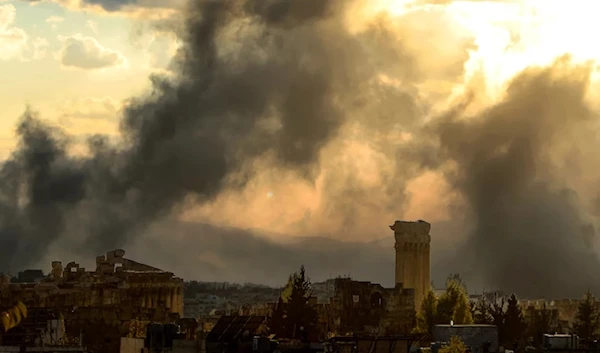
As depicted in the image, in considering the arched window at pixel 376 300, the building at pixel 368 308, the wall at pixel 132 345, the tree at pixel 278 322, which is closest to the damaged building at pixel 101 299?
the wall at pixel 132 345

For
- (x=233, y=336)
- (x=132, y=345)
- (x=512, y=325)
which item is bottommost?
(x=132, y=345)

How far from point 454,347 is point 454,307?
2080 inches

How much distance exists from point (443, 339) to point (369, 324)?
4881 centimetres

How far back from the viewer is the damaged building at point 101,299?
101125 mm

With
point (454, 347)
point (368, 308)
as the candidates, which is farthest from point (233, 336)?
point (368, 308)

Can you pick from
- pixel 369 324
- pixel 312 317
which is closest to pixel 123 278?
pixel 369 324

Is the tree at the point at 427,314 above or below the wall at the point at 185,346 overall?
above

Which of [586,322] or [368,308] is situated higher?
[368,308]

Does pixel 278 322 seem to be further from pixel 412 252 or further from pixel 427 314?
pixel 412 252

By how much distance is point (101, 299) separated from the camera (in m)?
122

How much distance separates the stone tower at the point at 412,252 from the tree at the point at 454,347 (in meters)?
91.3

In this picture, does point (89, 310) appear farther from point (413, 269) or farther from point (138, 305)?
point (413, 269)

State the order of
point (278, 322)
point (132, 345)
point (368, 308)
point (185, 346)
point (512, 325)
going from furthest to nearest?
point (368, 308)
point (512, 325)
point (278, 322)
point (132, 345)
point (185, 346)

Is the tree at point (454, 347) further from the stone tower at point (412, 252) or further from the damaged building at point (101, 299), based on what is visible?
the stone tower at point (412, 252)
